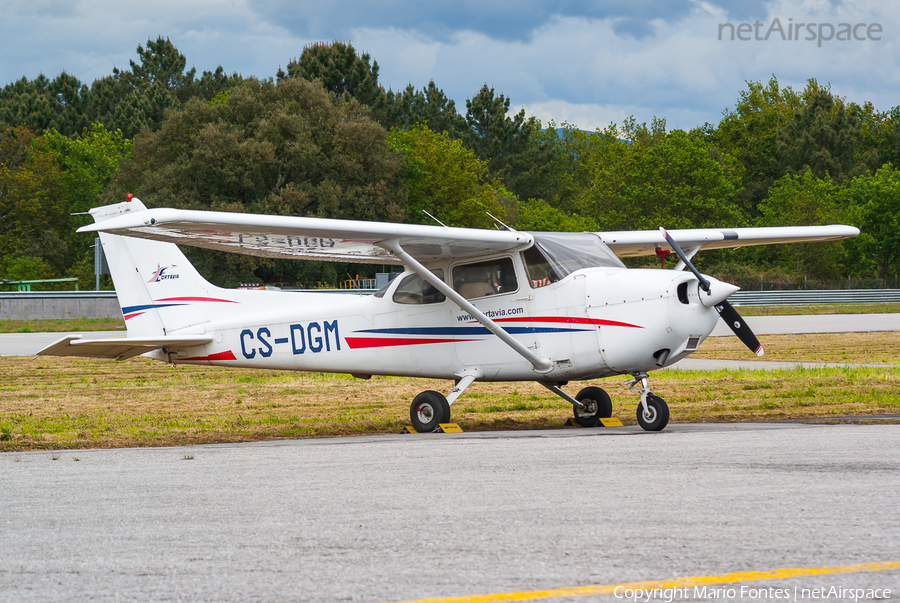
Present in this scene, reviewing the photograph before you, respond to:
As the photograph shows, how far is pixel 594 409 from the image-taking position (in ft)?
33.9

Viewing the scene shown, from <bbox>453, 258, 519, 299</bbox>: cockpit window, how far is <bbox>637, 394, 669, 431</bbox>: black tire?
83.8 inches

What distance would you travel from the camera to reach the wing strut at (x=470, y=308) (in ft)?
31.5

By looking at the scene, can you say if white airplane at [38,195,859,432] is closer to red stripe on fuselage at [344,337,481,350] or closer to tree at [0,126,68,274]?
red stripe on fuselage at [344,337,481,350]

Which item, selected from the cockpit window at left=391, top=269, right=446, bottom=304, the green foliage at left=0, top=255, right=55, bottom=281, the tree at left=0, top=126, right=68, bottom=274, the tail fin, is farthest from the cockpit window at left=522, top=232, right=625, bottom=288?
the tree at left=0, top=126, right=68, bottom=274

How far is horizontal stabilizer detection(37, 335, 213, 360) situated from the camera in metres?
10.1

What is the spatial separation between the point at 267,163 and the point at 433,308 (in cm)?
4066

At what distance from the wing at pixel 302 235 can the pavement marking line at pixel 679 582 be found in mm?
5889

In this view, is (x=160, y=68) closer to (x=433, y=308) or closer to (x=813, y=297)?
(x=813, y=297)

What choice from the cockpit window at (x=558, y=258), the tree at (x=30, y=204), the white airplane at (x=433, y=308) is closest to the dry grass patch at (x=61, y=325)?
the white airplane at (x=433, y=308)

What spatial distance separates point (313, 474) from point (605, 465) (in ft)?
7.15

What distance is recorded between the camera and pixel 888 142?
239 feet

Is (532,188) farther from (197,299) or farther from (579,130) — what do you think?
(197,299)

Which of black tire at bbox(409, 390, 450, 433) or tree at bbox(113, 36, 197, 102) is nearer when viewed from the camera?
black tire at bbox(409, 390, 450, 433)

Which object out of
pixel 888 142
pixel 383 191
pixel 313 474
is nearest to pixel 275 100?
pixel 383 191
